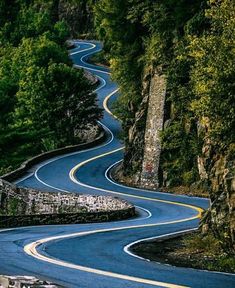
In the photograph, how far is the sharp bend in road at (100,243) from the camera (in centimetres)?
1738

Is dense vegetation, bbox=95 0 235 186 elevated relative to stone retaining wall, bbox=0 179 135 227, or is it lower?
elevated

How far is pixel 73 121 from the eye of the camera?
7256 centimetres

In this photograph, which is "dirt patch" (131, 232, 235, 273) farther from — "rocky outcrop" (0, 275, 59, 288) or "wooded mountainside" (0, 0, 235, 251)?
"rocky outcrop" (0, 275, 59, 288)

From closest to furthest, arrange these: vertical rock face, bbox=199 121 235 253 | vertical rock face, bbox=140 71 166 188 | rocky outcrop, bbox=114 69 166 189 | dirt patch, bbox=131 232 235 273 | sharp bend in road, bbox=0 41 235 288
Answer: sharp bend in road, bbox=0 41 235 288 < dirt patch, bbox=131 232 235 273 < vertical rock face, bbox=199 121 235 253 < vertical rock face, bbox=140 71 166 188 < rocky outcrop, bbox=114 69 166 189

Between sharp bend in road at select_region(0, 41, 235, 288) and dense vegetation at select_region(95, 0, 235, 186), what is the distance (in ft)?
11.8

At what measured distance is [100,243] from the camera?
25.4m

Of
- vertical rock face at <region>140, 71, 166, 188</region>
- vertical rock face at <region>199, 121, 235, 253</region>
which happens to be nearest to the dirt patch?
vertical rock face at <region>199, 121, 235, 253</region>

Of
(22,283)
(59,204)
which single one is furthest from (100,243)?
(59,204)

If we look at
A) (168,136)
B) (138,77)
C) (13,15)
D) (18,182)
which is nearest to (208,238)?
(168,136)

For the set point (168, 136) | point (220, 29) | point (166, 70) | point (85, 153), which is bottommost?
point (85, 153)

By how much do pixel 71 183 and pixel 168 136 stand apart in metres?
7.80

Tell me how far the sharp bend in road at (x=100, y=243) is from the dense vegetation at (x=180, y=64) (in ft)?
11.8

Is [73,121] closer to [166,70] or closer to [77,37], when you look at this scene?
[166,70]

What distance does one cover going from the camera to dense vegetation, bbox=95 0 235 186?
2578 cm
